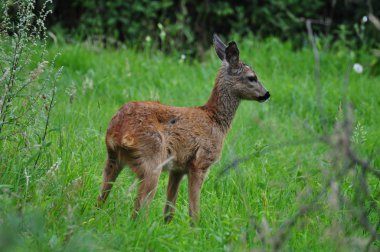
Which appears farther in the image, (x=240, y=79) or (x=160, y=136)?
(x=240, y=79)

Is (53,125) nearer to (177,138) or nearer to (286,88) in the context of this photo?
(177,138)

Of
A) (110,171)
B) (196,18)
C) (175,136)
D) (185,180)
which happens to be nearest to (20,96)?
(110,171)

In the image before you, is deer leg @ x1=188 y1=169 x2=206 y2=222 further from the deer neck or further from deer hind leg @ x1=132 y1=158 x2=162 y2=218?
the deer neck

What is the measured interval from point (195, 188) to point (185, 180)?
2.87 ft

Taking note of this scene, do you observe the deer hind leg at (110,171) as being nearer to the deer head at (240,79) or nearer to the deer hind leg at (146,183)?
the deer hind leg at (146,183)

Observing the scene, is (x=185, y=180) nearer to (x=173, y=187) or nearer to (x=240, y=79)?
(x=173, y=187)

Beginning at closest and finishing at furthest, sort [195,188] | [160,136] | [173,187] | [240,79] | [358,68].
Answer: [160,136], [195,188], [173,187], [240,79], [358,68]

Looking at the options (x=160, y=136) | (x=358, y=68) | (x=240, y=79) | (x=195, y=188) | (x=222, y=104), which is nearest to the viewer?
(x=160, y=136)

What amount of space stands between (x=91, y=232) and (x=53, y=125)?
231 centimetres

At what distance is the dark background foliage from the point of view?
11609 mm

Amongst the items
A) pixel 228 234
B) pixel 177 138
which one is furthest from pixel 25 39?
pixel 228 234

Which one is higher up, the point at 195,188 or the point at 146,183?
the point at 146,183

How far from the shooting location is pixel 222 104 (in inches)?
239

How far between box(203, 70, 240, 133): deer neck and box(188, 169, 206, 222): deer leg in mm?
628
